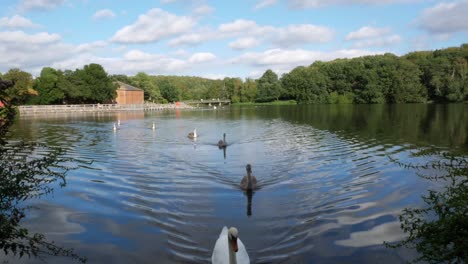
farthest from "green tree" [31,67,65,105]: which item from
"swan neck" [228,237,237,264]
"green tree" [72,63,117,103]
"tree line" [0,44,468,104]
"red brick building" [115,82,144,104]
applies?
"swan neck" [228,237,237,264]

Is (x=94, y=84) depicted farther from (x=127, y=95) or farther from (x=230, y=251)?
(x=230, y=251)

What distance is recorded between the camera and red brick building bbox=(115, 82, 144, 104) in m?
122

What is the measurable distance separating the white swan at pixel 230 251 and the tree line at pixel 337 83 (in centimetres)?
8882

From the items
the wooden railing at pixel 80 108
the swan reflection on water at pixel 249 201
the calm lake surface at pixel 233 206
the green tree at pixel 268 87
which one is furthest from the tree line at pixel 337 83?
the swan reflection on water at pixel 249 201

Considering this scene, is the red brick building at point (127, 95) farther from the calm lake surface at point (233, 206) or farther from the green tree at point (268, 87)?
the calm lake surface at point (233, 206)

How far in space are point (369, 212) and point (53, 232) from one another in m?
9.30

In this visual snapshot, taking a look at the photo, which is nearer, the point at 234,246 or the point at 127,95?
the point at 234,246

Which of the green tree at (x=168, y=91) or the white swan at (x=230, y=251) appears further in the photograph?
the green tree at (x=168, y=91)

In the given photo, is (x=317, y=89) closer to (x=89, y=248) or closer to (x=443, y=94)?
(x=443, y=94)

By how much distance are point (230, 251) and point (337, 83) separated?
451ft

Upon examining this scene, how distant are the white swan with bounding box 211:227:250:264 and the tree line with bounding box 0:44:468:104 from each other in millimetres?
88816

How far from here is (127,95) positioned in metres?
124

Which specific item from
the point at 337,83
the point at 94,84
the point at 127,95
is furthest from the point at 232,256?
the point at 337,83

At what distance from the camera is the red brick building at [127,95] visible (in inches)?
4808
